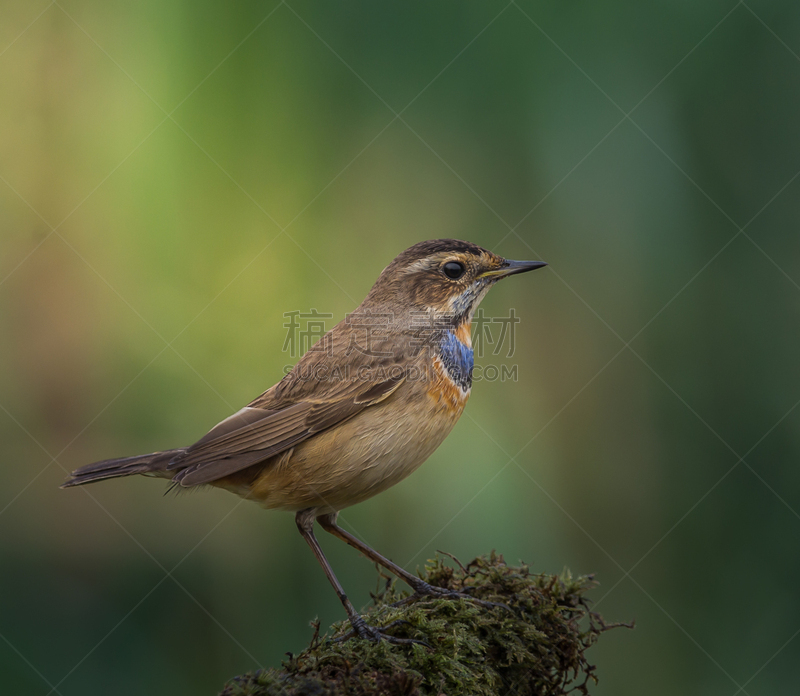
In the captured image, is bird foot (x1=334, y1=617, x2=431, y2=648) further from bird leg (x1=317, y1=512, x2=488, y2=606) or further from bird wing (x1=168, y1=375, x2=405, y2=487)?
bird wing (x1=168, y1=375, x2=405, y2=487)

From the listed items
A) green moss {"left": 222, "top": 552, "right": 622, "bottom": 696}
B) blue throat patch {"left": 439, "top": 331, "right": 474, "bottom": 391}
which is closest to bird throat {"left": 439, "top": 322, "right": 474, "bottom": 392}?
blue throat patch {"left": 439, "top": 331, "right": 474, "bottom": 391}

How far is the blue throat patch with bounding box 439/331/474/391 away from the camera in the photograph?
3.12 meters

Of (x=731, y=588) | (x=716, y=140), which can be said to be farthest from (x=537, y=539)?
(x=716, y=140)

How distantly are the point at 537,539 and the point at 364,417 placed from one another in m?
1.82

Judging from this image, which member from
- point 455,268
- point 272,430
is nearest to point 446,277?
point 455,268

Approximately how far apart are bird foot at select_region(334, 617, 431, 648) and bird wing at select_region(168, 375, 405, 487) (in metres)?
0.77

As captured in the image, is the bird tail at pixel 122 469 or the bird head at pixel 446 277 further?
the bird head at pixel 446 277

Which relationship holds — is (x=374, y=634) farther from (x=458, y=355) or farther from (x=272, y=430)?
(x=458, y=355)

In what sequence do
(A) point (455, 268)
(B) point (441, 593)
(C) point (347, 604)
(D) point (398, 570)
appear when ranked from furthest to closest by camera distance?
(A) point (455, 268) → (D) point (398, 570) → (B) point (441, 593) → (C) point (347, 604)

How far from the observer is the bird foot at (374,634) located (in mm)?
2389

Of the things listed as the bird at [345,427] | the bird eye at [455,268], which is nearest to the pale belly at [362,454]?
the bird at [345,427]

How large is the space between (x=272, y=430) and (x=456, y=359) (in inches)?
34.8

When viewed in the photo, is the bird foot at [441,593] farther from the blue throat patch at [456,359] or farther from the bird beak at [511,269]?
the bird beak at [511,269]

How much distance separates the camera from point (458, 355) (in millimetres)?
3201
